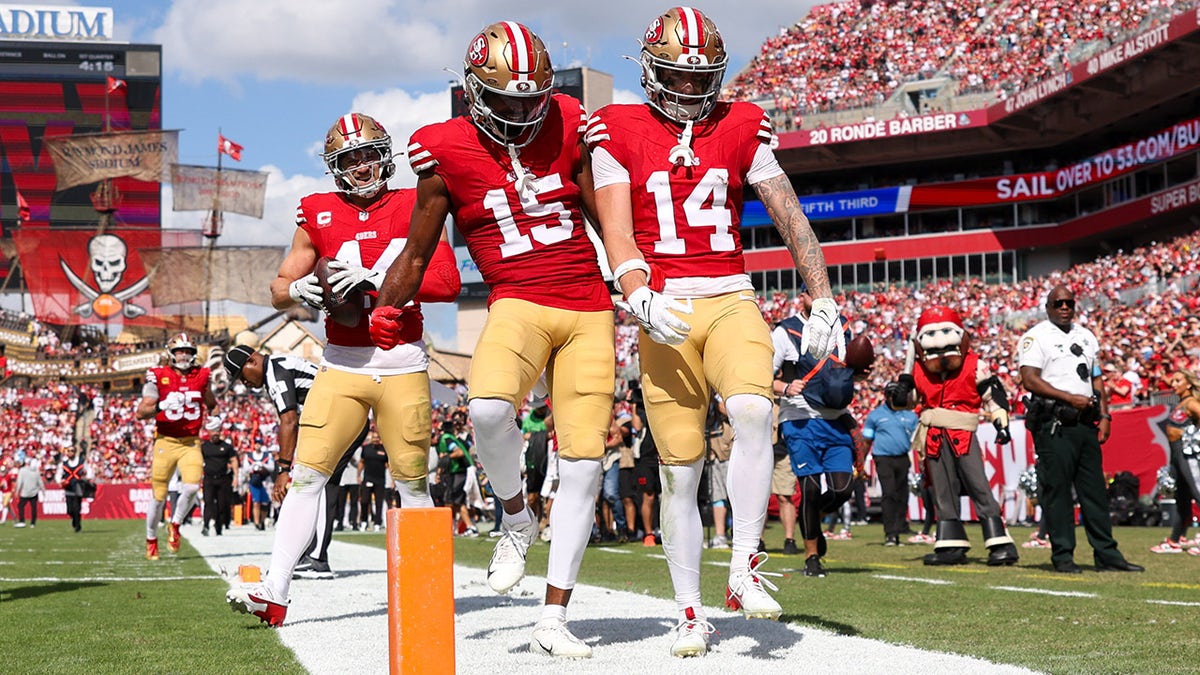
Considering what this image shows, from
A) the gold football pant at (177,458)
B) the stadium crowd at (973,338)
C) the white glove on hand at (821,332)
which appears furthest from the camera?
the stadium crowd at (973,338)

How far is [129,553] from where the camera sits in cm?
1522

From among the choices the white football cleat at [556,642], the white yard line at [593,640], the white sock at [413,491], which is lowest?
the white yard line at [593,640]

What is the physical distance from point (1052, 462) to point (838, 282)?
49295 millimetres

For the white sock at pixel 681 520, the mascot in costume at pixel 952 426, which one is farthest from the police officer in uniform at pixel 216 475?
the white sock at pixel 681 520

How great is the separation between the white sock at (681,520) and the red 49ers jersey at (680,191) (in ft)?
2.54

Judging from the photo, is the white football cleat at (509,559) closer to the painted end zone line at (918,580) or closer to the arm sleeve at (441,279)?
the arm sleeve at (441,279)

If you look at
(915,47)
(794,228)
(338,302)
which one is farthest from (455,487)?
(915,47)

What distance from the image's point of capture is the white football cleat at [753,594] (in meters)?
4.83

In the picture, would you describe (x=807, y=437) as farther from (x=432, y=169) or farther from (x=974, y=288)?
(x=974, y=288)

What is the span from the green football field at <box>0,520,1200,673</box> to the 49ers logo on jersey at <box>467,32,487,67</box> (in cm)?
238

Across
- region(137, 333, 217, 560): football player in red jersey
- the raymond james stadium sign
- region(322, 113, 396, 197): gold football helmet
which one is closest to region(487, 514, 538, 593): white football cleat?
region(322, 113, 396, 197): gold football helmet

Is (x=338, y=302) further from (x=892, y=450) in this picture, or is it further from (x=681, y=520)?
(x=892, y=450)

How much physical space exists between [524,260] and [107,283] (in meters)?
78.4

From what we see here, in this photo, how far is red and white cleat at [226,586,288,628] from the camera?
5949 millimetres
